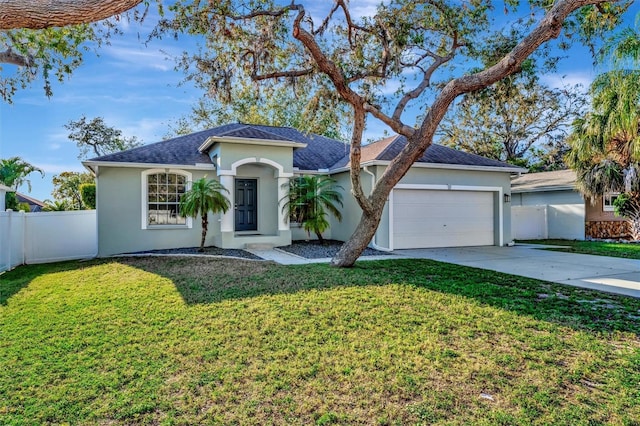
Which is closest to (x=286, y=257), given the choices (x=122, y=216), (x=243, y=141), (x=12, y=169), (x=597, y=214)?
(x=243, y=141)

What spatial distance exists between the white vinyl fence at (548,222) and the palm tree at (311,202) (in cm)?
1049

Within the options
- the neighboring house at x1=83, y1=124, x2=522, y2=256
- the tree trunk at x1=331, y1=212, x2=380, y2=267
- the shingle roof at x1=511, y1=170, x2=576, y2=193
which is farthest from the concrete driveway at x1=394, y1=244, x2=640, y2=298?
the shingle roof at x1=511, y1=170, x2=576, y2=193

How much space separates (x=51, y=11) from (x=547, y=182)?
22803 millimetres

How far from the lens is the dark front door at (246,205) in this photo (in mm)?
14445

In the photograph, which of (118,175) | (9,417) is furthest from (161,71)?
(9,417)

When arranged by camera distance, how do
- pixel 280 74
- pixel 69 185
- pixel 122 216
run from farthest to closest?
pixel 69 185 → pixel 122 216 → pixel 280 74

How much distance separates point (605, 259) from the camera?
11.2 m

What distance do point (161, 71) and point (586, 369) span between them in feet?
43.2

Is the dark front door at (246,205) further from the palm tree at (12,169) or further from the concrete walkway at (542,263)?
the palm tree at (12,169)

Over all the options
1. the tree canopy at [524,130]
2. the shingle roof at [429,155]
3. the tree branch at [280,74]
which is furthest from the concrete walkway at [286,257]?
the tree canopy at [524,130]

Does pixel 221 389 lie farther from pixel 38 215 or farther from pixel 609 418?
pixel 38 215

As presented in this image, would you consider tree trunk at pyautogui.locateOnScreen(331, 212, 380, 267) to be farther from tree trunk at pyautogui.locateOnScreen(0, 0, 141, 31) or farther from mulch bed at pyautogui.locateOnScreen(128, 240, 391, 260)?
tree trunk at pyautogui.locateOnScreen(0, 0, 141, 31)

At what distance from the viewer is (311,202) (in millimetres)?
13820

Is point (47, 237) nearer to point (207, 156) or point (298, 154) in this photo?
point (207, 156)
